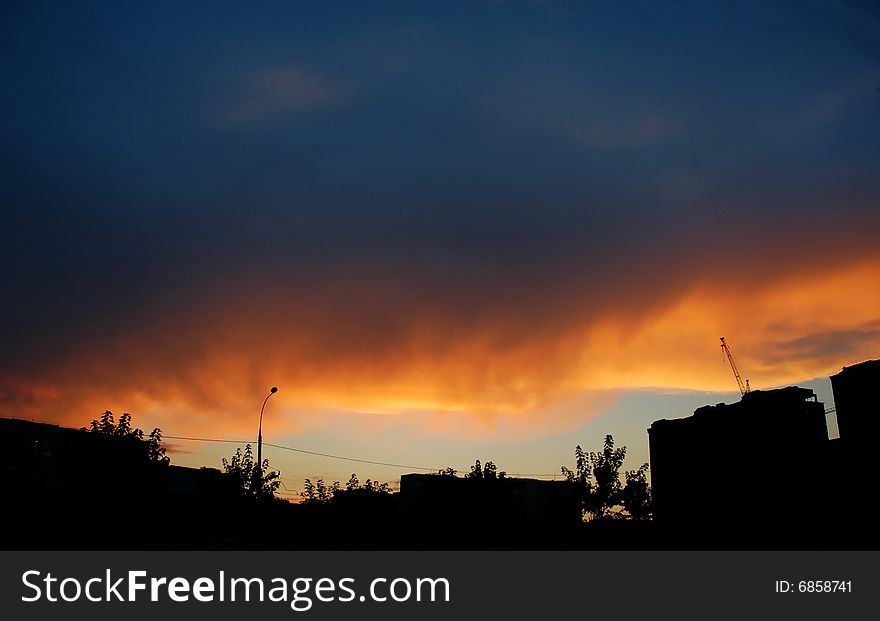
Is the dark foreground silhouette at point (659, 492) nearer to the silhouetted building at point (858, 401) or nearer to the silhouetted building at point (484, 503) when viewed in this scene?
the silhouetted building at point (858, 401)

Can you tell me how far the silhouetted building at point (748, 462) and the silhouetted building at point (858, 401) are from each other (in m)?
8.41

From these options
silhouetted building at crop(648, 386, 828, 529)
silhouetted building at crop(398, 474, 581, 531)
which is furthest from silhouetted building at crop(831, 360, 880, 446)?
silhouetted building at crop(398, 474, 581, 531)

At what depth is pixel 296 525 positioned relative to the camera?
79.4 metres

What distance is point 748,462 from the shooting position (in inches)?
3019

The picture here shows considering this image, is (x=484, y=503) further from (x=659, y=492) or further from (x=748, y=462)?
(x=748, y=462)

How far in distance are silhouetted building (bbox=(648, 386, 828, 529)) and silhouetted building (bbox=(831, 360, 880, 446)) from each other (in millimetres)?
8411

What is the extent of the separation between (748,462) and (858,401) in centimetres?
1707

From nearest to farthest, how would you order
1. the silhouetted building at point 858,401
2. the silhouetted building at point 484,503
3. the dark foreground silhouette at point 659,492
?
the dark foreground silhouette at point 659,492
the silhouetted building at point 858,401
the silhouetted building at point 484,503

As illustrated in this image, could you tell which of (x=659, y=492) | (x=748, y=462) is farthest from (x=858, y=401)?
(x=659, y=492)

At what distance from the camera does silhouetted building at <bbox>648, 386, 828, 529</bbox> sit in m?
73.1

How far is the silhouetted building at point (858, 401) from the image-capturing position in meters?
80.0

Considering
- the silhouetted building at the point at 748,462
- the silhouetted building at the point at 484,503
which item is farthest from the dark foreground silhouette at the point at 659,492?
the silhouetted building at the point at 484,503

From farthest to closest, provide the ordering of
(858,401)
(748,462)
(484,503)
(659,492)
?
(484,503) < (659,492) < (858,401) < (748,462)
